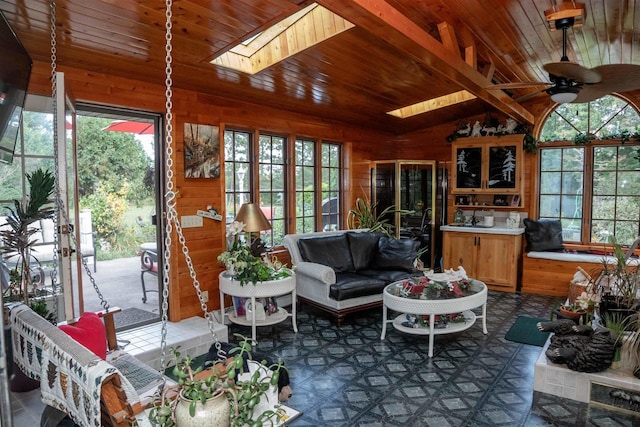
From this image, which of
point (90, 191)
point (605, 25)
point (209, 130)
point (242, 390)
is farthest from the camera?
point (90, 191)

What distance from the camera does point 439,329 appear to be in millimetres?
3674

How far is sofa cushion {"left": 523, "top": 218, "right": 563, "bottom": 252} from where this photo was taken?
570 centimetres

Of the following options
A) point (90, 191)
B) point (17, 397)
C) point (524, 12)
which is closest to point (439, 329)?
point (524, 12)

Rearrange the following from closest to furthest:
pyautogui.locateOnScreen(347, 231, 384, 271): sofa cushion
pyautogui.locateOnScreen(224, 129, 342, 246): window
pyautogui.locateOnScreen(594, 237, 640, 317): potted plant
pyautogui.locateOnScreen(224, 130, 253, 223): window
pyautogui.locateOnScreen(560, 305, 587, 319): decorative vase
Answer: pyautogui.locateOnScreen(594, 237, 640, 317): potted plant, pyautogui.locateOnScreen(560, 305, 587, 319): decorative vase, pyautogui.locateOnScreen(224, 130, 253, 223): window, pyautogui.locateOnScreen(224, 129, 342, 246): window, pyautogui.locateOnScreen(347, 231, 384, 271): sofa cushion

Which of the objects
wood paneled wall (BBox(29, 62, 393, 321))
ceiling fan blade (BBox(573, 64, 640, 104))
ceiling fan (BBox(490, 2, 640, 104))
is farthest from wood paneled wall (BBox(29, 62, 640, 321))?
ceiling fan blade (BBox(573, 64, 640, 104))

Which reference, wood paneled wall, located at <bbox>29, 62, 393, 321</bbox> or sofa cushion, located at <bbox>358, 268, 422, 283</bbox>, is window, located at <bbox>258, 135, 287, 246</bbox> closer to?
wood paneled wall, located at <bbox>29, 62, 393, 321</bbox>

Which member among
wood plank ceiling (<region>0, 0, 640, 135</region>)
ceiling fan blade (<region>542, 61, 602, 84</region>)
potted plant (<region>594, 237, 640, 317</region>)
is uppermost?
wood plank ceiling (<region>0, 0, 640, 135</region>)

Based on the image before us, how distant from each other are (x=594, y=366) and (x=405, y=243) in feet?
8.25

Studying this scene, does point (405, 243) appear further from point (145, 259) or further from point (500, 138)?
point (145, 259)

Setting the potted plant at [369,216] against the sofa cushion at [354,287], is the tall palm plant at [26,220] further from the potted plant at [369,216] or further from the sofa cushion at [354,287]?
the potted plant at [369,216]

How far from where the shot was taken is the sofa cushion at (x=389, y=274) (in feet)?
14.9

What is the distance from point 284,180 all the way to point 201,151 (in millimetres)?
1365

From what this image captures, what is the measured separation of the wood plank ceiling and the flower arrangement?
5.06 feet

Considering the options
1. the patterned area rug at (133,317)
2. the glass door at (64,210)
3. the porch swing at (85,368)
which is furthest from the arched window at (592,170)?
the glass door at (64,210)
